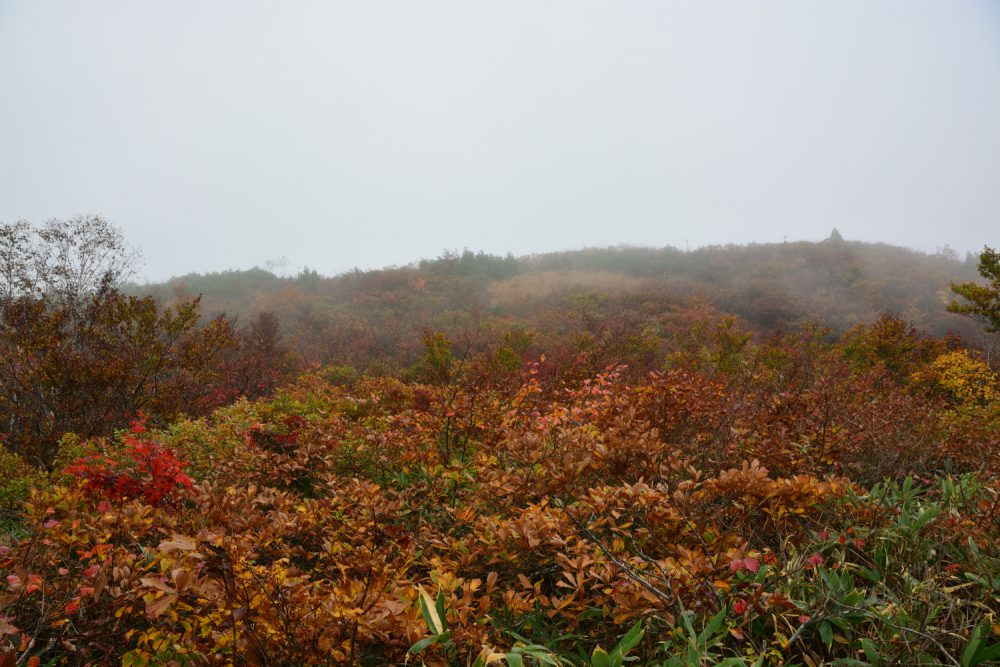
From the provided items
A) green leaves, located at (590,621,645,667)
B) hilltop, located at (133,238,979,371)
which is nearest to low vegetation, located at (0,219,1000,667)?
green leaves, located at (590,621,645,667)

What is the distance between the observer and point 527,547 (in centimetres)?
229

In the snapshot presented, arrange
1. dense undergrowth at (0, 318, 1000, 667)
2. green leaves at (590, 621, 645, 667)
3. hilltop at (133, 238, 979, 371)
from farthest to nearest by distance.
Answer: hilltop at (133, 238, 979, 371) < dense undergrowth at (0, 318, 1000, 667) < green leaves at (590, 621, 645, 667)

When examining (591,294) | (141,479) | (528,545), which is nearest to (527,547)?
(528,545)

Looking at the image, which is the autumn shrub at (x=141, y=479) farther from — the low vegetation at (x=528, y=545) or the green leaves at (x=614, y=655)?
the green leaves at (x=614, y=655)

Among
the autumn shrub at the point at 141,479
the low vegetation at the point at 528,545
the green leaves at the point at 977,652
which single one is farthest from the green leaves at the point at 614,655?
the autumn shrub at the point at 141,479

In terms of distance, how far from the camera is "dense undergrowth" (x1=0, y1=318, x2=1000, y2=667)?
1.73 m

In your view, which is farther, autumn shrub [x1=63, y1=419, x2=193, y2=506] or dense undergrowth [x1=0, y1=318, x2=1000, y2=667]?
autumn shrub [x1=63, y1=419, x2=193, y2=506]

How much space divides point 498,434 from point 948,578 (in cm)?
256

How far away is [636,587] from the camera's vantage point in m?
1.94

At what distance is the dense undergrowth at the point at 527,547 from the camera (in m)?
1.73

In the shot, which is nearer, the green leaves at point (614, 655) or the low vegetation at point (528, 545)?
the green leaves at point (614, 655)

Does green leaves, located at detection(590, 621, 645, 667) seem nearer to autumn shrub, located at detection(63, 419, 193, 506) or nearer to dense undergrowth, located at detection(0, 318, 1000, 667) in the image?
dense undergrowth, located at detection(0, 318, 1000, 667)

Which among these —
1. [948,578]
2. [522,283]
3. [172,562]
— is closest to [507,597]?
[172,562]

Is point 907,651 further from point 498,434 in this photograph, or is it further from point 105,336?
point 105,336
